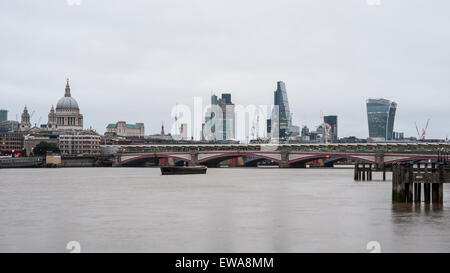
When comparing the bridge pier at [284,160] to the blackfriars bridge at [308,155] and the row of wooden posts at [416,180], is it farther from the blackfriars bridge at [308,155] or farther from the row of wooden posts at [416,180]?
the row of wooden posts at [416,180]

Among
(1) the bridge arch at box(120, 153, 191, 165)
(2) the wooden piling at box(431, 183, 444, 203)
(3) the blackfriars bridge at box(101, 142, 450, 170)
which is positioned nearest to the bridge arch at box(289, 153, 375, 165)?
(3) the blackfriars bridge at box(101, 142, 450, 170)

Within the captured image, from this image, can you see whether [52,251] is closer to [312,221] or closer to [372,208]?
[312,221]

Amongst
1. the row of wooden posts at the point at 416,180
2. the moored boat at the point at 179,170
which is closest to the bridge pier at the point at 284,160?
the moored boat at the point at 179,170

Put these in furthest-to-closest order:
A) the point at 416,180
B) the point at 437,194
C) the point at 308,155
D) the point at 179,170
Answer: the point at 308,155, the point at 179,170, the point at 437,194, the point at 416,180

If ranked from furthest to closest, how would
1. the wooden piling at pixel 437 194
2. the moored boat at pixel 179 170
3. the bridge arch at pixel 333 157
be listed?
the bridge arch at pixel 333 157
the moored boat at pixel 179 170
the wooden piling at pixel 437 194

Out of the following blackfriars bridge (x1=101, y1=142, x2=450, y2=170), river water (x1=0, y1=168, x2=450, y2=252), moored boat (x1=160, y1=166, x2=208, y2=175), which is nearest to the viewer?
river water (x1=0, y1=168, x2=450, y2=252)

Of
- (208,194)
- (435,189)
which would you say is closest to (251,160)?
(208,194)

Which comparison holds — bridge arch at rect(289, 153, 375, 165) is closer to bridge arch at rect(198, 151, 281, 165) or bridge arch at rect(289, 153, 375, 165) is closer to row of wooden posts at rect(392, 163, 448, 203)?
Answer: bridge arch at rect(198, 151, 281, 165)

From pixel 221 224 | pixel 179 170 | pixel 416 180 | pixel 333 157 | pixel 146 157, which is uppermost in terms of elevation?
pixel 416 180

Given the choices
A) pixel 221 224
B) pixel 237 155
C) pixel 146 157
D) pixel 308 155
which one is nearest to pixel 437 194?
pixel 221 224

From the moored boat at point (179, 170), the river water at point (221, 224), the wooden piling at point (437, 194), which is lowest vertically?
the moored boat at point (179, 170)

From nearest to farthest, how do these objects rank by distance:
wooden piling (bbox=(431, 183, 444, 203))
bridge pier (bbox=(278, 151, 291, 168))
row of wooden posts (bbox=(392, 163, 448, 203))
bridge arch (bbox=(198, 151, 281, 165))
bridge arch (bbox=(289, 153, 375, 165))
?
row of wooden posts (bbox=(392, 163, 448, 203))
wooden piling (bbox=(431, 183, 444, 203))
bridge arch (bbox=(289, 153, 375, 165))
bridge arch (bbox=(198, 151, 281, 165))
bridge pier (bbox=(278, 151, 291, 168))

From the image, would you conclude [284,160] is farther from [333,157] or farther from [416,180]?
[416,180]

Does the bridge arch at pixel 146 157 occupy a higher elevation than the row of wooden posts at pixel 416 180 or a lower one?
lower
